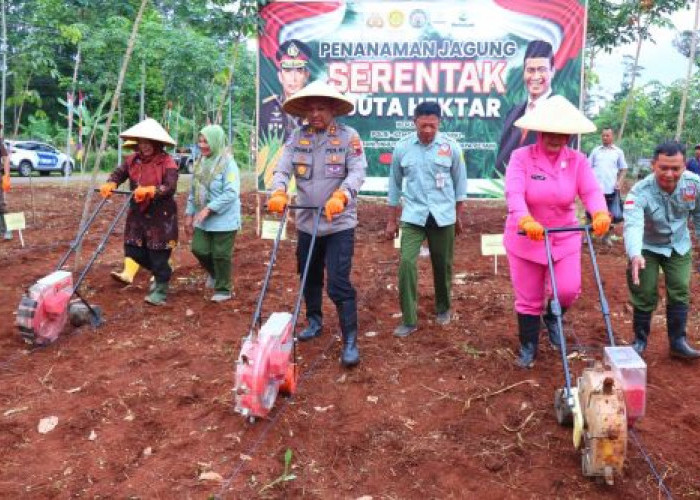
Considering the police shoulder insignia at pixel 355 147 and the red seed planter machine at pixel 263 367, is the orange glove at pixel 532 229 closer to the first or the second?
the police shoulder insignia at pixel 355 147

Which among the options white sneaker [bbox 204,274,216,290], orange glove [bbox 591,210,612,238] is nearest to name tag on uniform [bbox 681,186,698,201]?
orange glove [bbox 591,210,612,238]

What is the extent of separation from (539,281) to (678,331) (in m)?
1.16

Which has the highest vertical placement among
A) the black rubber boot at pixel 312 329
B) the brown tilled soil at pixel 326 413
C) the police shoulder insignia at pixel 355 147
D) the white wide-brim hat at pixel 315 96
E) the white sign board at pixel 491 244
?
the white wide-brim hat at pixel 315 96

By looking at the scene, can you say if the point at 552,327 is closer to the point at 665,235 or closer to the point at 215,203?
the point at 665,235

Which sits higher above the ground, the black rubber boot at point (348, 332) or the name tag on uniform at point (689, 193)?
the name tag on uniform at point (689, 193)

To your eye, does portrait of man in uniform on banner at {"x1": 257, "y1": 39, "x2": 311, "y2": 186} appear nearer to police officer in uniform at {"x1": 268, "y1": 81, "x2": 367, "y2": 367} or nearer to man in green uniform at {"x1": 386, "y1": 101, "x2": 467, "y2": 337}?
man in green uniform at {"x1": 386, "y1": 101, "x2": 467, "y2": 337}

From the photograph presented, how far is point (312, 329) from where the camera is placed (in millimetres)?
4953

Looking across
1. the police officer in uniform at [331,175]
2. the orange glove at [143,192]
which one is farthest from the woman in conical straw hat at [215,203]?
the police officer in uniform at [331,175]

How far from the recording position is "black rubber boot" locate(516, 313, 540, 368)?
4.25 metres

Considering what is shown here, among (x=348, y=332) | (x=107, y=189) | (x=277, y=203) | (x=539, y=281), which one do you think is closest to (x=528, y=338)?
(x=539, y=281)

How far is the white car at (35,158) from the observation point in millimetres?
22078

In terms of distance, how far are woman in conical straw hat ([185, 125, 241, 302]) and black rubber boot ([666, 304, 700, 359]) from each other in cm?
349

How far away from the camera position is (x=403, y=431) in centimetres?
355

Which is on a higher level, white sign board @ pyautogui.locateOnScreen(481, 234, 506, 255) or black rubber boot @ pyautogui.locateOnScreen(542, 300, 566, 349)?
white sign board @ pyautogui.locateOnScreen(481, 234, 506, 255)
